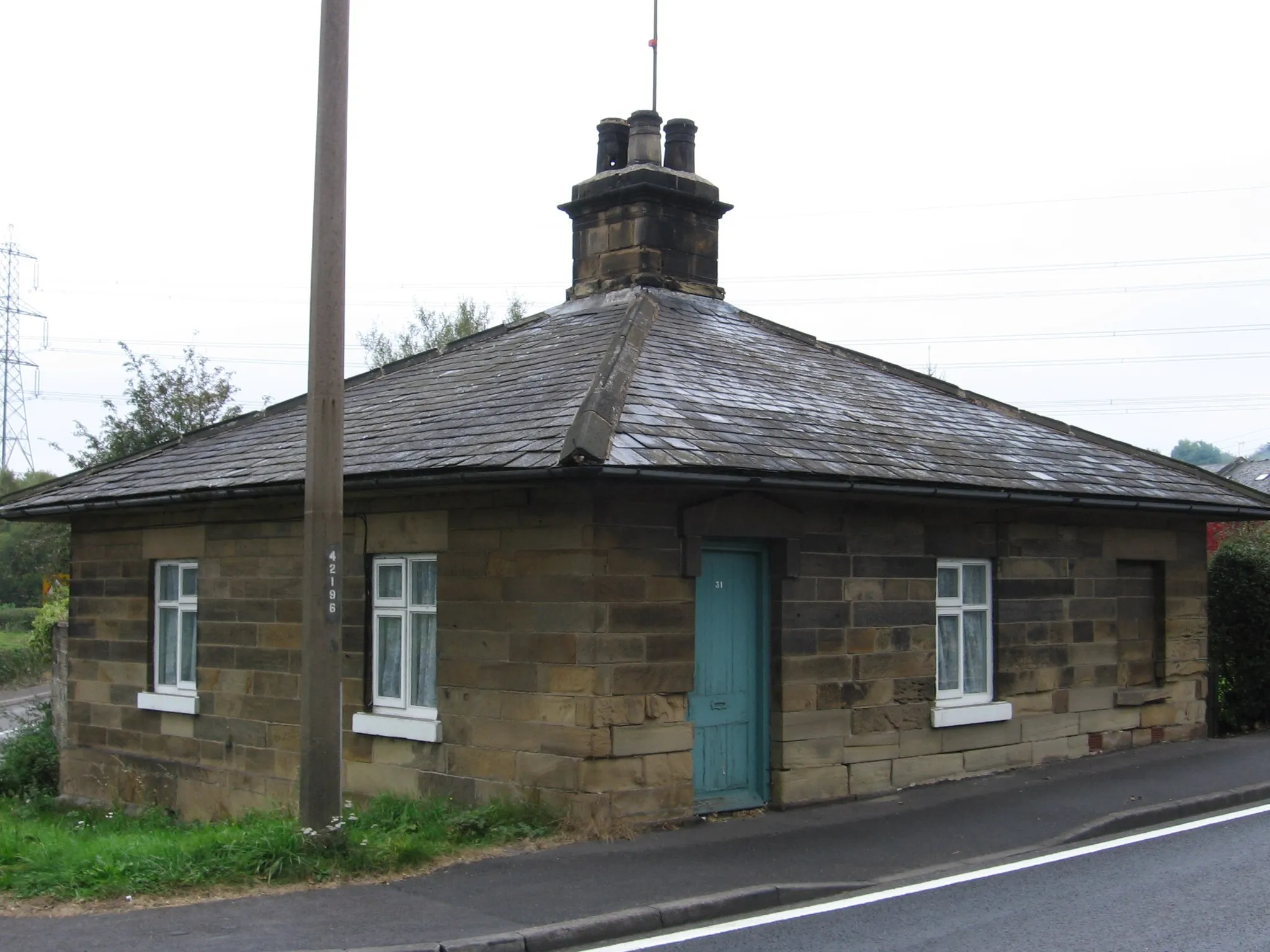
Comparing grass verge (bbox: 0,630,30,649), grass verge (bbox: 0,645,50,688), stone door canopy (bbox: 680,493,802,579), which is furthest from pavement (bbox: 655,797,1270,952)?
grass verge (bbox: 0,630,30,649)

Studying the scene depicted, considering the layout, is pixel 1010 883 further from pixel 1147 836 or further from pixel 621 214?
pixel 621 214

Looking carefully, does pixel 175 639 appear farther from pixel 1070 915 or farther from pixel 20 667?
pixel 20 667

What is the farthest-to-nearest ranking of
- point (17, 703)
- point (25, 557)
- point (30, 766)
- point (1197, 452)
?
1. point (1197, 452)
2. point (25, 557)
3. point (17, 703)
4. point (30, 766)

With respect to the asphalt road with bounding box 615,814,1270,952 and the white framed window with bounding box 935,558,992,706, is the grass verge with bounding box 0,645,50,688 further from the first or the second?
the asphalt road with bounding box 615,814,1270,952

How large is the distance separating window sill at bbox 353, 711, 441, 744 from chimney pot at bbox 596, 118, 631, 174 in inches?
284

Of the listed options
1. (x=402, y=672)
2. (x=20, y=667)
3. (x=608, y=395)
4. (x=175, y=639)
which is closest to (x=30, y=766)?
(x=175, y=639)

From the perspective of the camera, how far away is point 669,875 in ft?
26.5

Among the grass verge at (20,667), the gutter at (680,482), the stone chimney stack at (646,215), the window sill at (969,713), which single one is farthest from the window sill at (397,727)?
the grass verge at (20,667)

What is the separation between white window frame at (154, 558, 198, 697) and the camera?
13.4m

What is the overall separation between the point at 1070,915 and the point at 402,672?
5.67m

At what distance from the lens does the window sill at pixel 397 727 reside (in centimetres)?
1032

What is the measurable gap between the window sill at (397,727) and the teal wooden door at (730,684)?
6.71ft

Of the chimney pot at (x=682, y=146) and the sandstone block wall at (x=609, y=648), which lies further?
the chimney pot at (x=682, y=146)

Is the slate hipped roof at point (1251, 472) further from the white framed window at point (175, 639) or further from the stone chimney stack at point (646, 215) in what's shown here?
the white framed window at point (175, 639)
